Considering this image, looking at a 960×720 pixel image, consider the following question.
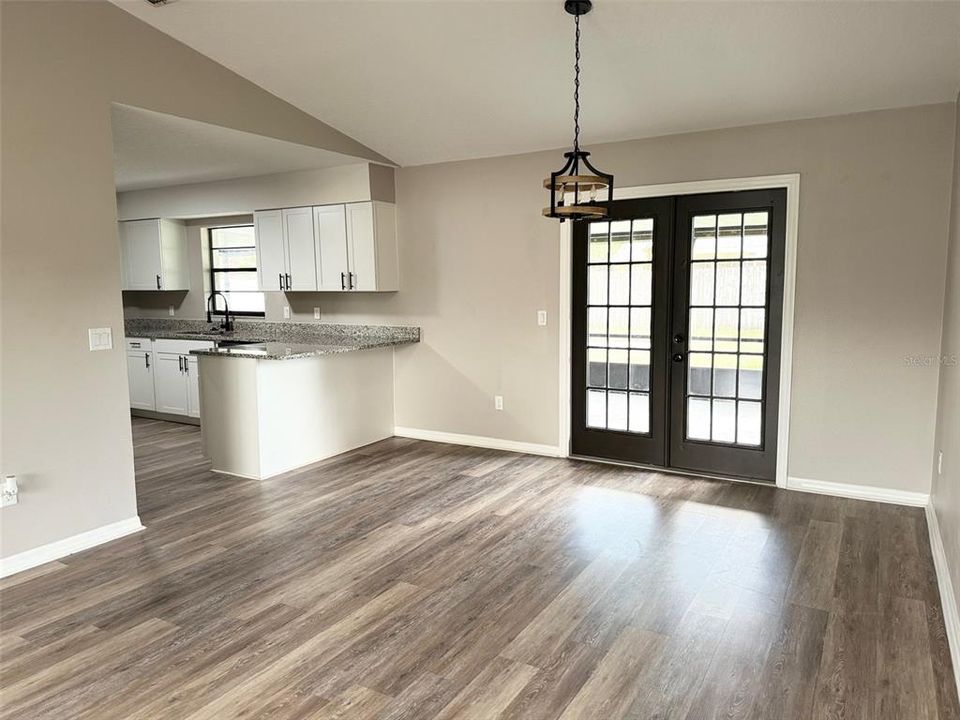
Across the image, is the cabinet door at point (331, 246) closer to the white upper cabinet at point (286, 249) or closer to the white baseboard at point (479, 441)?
the white upper cabinet at point (286, 249)

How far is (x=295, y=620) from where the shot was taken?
2.94 m

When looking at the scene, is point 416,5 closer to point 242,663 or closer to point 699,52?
point 699,52

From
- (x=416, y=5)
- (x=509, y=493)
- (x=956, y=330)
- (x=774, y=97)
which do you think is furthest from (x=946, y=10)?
(x=509, y=493)

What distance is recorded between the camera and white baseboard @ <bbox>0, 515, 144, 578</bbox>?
11.3 ft

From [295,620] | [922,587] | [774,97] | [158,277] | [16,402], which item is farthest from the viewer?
[158,277]

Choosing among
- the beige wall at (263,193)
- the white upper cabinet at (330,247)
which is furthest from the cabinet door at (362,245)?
the beige wall at (263,193)

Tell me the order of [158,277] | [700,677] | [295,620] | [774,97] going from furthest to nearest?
[158,277] → [774,97] → [295,620] → [700,677]

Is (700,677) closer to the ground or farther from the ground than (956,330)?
closer to the ground

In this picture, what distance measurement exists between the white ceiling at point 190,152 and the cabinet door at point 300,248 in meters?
0.43

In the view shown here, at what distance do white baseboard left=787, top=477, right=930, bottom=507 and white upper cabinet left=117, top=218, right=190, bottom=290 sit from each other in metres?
6.39

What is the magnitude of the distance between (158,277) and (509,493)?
499 centimetres

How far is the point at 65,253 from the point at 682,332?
3.84m

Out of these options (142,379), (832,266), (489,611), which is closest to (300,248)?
(142,379)

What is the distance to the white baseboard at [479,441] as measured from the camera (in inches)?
221
